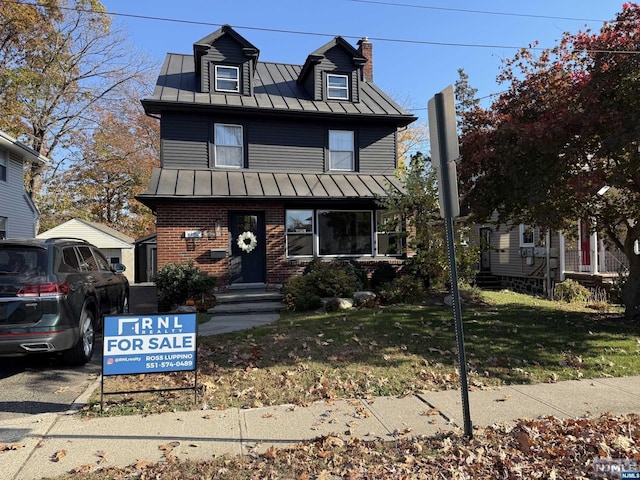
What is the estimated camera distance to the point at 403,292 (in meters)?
11.4

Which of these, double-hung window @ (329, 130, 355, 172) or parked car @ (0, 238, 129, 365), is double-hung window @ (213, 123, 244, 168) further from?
parked car @ (0, 238, 129, 365)

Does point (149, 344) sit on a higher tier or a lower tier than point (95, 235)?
lower

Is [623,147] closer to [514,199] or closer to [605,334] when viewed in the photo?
[514,199]

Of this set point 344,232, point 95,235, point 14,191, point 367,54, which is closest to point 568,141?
point 344,232

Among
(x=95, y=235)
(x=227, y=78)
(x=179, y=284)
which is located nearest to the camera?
(x=179, y=284)

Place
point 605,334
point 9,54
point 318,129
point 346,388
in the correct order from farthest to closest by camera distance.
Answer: point 9,54
point 318,129
point 605,334
point 346,388

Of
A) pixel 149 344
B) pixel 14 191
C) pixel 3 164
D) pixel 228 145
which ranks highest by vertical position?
pixel 228 145

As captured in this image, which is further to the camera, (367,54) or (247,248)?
(367,54)

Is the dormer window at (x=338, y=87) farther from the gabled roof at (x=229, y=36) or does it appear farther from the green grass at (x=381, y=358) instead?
the green grass at (x=381, y=358)

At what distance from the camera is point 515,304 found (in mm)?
11094

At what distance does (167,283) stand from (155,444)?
805cm

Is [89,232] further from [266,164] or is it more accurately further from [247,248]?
[247,248]

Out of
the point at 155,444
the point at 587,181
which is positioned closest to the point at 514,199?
the point at 587,181

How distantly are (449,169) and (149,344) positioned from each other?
362 cm
